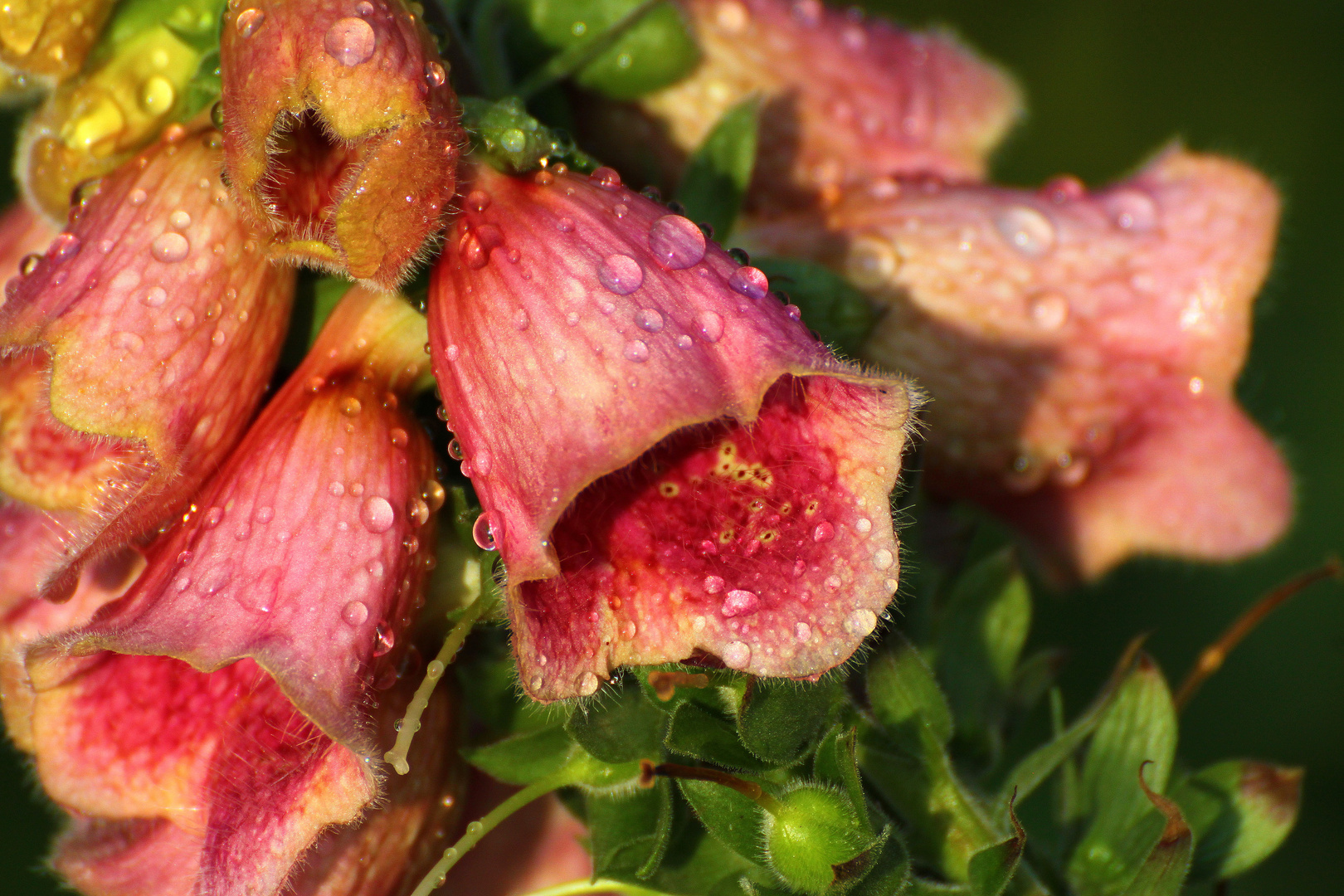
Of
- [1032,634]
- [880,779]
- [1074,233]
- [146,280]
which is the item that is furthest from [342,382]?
[1032,634]

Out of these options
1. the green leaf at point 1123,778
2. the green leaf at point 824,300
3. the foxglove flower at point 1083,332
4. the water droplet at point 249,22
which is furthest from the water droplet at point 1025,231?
the water droplet at point 249,22

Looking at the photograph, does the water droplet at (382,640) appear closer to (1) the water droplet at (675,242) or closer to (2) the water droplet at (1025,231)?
(1) the water droplet at (675,242)

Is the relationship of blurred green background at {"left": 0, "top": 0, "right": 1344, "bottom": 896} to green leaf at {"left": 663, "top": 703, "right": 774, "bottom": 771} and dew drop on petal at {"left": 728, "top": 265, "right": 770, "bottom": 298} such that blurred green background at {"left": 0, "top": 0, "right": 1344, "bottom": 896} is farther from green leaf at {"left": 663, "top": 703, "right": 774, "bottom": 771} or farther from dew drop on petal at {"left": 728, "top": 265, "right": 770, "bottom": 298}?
dew drop on petal at {"left": 728, "top": 265, "right": 770, "bottom": 298}

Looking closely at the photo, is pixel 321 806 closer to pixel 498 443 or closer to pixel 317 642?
pixel 317 642

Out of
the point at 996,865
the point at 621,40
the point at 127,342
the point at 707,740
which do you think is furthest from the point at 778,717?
the point at 621,40

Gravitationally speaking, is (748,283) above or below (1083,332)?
above

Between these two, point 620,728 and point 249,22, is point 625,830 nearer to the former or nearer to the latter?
point 620,728

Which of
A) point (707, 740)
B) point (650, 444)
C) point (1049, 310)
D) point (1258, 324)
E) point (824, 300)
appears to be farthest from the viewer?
point (1258, 324)

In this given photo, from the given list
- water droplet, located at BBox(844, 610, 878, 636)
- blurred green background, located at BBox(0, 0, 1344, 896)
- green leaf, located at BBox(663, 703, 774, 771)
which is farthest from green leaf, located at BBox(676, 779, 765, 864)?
blurred green background, located at BBox(0, 0, 1344, 896)
